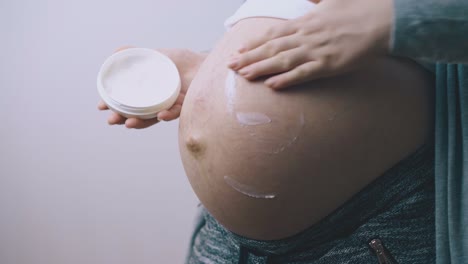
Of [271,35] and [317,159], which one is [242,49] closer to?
[271,35]

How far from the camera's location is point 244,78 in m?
0.61

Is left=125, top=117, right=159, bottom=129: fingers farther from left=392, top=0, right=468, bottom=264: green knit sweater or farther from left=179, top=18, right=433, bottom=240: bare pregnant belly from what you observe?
left=392, top=0, right=468, bottom=264: green knit sweater

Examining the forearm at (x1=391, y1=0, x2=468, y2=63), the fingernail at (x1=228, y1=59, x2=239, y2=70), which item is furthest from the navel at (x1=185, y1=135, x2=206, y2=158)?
the forearm at (x1=391, y1=0, x2=468, y2=63)

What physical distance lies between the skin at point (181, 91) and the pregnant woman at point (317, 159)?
99 millimetres

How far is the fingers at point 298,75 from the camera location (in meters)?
0.53

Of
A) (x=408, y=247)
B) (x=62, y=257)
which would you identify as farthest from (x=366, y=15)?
(x=62, y=257)

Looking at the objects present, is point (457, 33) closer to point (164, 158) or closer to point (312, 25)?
point (312, 25)

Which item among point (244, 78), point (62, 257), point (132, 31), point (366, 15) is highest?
point (366, 15)

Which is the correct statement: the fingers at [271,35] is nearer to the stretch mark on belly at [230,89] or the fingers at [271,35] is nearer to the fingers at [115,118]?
the stretch mark on belly at [230,89]

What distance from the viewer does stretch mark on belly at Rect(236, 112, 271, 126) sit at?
0.59 m

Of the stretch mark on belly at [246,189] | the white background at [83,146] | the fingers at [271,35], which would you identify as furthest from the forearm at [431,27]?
the white background at [83,146]

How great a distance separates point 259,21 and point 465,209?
343 millimetres

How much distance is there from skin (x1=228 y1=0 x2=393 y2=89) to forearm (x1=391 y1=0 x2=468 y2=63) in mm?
12

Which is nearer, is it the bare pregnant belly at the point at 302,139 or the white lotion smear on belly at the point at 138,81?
the bare pregnant belly at the point at 302,139
